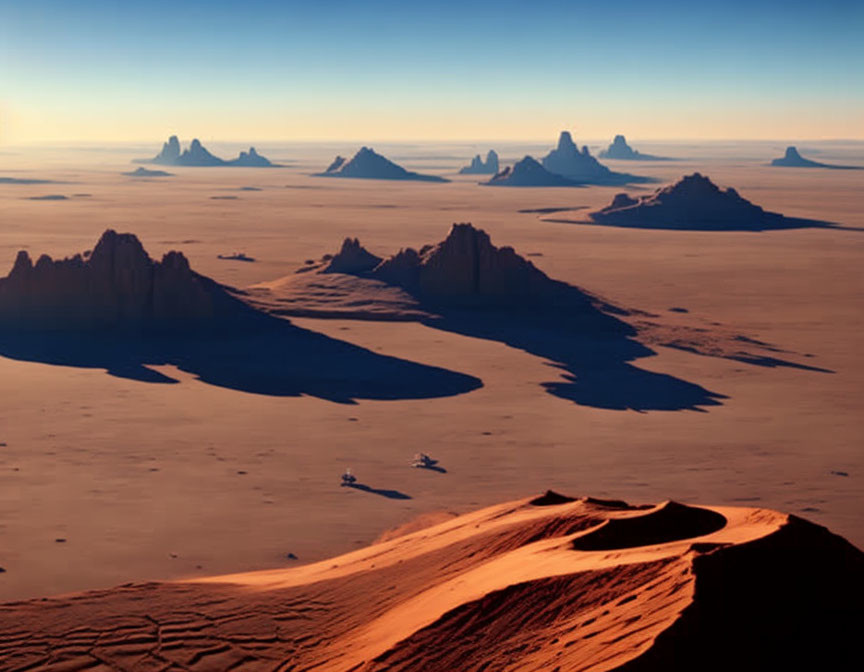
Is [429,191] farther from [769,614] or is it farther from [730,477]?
[769,614]

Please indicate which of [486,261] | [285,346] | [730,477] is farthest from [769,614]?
[486,261]

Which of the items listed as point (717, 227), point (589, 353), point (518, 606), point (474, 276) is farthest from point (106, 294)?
point (717, 227)

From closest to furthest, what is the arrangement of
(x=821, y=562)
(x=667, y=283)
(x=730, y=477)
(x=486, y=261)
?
(x=821, y=562), (x=730, y=477), (x=486, y=261), (x=667, y=283)

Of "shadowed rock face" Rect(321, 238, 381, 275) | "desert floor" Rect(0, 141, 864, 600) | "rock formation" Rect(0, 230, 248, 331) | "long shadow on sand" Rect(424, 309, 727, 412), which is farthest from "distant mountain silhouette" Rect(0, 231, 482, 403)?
"shadowed rock face" Rect(321, 238, 381, 275)

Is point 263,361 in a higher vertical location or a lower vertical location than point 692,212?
lower

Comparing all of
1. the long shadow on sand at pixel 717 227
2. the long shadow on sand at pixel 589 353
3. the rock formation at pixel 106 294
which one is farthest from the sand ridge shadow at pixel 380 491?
the long shadow on sand at pixel 717 227

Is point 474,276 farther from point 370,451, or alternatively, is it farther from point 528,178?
point 528,178

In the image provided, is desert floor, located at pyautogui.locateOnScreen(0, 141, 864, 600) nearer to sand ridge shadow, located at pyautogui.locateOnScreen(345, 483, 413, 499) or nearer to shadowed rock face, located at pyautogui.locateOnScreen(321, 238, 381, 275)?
sand ridge shadow, located at pyautogui.locateOnScreen(345, 483, 413, 499)
